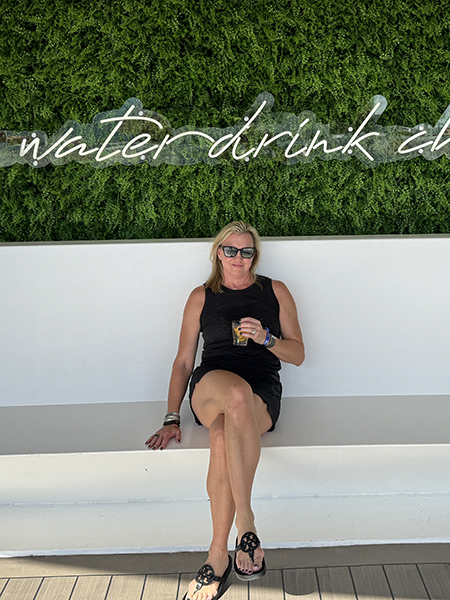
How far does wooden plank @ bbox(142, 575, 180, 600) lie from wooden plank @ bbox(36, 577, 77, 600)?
32 centimetres

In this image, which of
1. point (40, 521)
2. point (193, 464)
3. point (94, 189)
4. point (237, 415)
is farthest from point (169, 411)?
point (94, 189)

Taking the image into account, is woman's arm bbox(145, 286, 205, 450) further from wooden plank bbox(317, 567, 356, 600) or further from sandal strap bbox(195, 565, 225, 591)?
wooden plank bbox(317, 567, 356, 600)

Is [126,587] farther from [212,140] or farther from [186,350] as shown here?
[212,140]

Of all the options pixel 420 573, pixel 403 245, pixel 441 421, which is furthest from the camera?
pixel 403 245

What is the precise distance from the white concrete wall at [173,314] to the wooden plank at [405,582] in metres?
1.26

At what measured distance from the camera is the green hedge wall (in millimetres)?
3799

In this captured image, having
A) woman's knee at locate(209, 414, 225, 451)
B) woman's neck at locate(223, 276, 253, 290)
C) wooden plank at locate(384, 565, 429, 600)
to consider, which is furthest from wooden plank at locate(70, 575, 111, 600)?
woman's neck at locate(223, 276, 253, 290)

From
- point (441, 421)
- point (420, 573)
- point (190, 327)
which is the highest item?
point (190, 327)

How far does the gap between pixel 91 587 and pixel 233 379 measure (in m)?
1.08

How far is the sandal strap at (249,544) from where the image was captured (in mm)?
2467

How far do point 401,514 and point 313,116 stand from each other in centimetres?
236

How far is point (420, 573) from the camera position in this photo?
269 centimetres

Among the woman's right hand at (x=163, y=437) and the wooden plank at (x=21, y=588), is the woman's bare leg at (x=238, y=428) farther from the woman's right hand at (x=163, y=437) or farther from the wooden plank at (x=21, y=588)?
the wooden plank at (x=21, y=588)

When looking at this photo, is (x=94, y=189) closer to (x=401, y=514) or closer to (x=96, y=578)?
(x=96, y=578)
